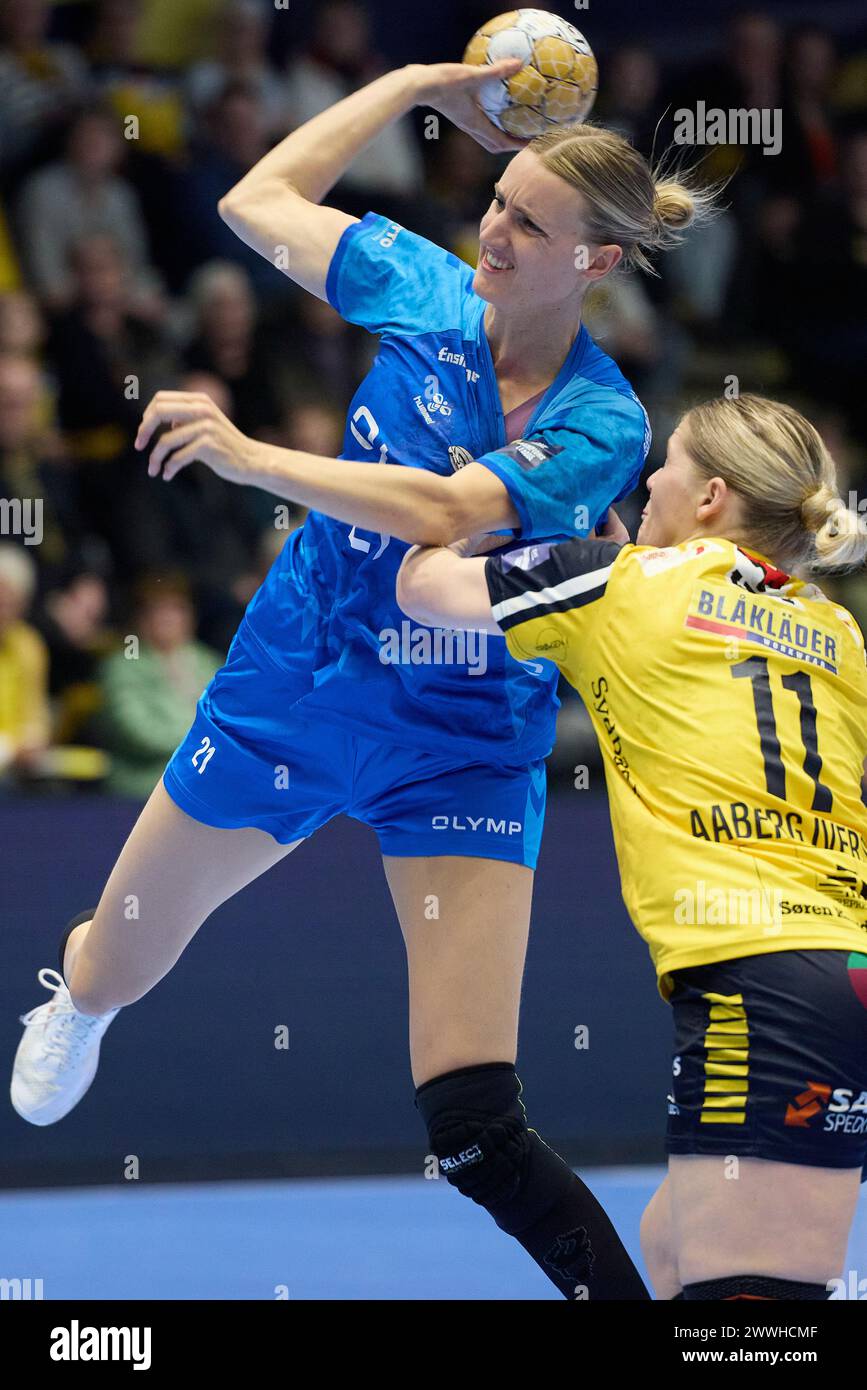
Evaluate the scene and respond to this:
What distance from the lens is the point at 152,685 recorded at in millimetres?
5105

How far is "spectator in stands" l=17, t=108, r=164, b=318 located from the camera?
6.04 m

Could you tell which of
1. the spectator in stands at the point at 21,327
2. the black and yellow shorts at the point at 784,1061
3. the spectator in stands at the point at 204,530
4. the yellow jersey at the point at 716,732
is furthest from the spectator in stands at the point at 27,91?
the black and yellow shorts at the point at 784,1061

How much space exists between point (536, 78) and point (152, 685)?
2.52m

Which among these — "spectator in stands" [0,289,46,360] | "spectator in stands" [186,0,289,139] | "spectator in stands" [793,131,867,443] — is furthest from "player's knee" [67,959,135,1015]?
"spectator in stands" [793,131,867,443]

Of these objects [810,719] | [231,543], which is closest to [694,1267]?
[810,719]

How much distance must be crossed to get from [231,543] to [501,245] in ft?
9.67

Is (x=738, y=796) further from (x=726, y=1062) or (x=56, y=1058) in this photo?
(x=56, y=1058)

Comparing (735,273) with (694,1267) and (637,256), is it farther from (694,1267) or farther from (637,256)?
(694,1267)

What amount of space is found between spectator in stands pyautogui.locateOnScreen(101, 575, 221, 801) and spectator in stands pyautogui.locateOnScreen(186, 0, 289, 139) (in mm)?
2025

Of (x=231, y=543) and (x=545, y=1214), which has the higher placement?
(x=231, y=543)

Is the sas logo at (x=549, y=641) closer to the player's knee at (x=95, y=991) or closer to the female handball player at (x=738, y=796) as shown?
the female handball player at (x=738, y=796)

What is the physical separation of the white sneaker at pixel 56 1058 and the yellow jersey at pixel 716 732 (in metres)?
1.51

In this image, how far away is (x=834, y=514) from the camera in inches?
94.4
